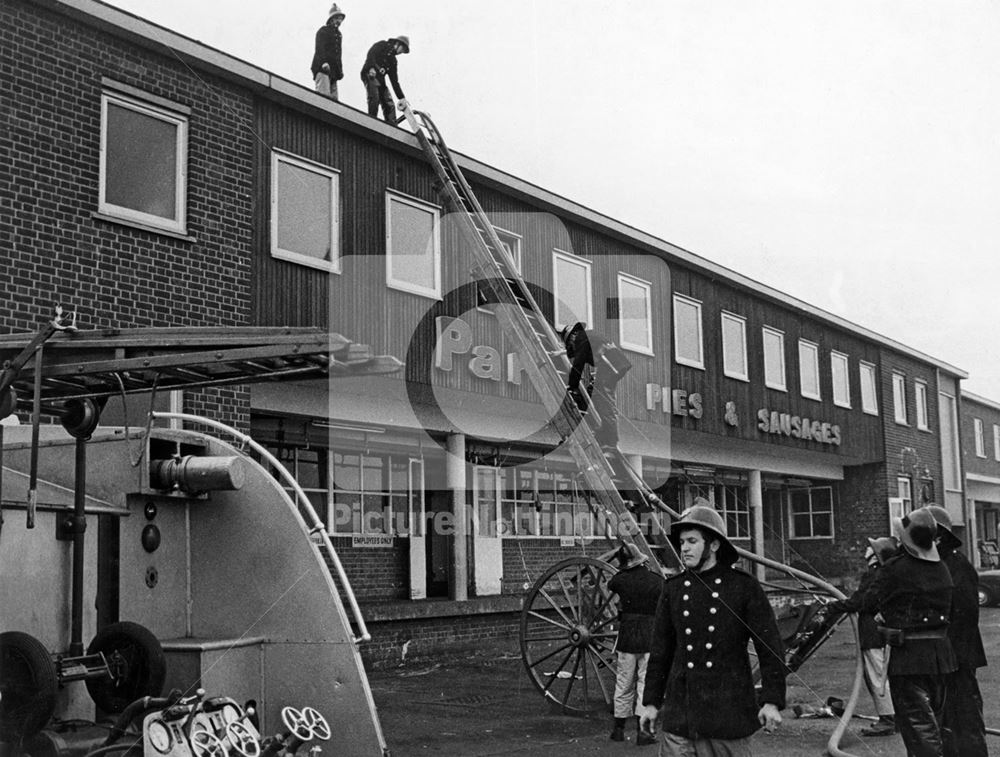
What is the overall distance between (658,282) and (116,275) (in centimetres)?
1237

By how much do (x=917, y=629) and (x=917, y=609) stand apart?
0.13m

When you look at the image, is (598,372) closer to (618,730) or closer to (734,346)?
(618,730)

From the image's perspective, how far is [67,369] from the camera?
234 inches

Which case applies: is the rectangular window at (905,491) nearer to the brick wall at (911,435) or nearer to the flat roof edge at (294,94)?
the brick wall at (911,435)

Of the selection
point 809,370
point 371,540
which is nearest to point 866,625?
point 371,540

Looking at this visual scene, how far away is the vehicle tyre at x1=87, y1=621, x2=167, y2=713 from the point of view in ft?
21.3

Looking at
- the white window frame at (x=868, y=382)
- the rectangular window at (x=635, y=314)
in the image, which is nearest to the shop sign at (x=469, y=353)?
the rectangular window at (x=635, y=314)

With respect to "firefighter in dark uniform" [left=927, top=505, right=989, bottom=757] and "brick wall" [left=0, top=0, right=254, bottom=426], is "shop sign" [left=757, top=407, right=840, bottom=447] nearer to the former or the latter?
"brick wall" [left=0, top=0, right=254, bottom=426]

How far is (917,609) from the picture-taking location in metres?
7.68

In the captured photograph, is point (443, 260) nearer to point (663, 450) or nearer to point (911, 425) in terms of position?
point (663, 450)

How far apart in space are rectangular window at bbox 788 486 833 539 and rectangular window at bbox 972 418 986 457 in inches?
487

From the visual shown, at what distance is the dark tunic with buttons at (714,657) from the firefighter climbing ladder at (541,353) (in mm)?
5052

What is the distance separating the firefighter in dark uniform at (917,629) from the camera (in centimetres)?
751

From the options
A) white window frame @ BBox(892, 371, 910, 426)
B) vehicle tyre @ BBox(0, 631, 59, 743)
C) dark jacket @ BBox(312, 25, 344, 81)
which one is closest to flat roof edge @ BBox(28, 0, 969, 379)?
dark jacket @ BBox(312, 25, 344, 81)
